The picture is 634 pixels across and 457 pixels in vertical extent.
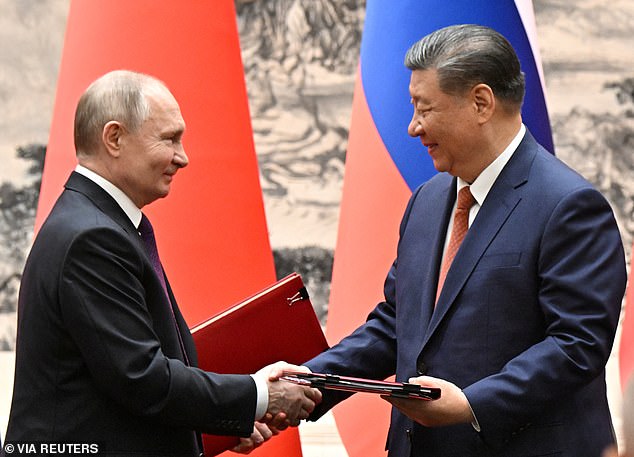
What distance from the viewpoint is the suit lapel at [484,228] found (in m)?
2.74

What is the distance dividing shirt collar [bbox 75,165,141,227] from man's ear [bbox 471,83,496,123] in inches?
36.9

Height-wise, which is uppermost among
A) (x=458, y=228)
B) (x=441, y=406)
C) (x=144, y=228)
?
(x=144, y=228)

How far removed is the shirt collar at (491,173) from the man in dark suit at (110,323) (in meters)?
0.82

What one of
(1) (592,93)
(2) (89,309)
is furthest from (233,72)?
(1) (592,93)

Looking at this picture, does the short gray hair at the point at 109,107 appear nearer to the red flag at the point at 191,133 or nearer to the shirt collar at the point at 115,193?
the shirt collar at the point at 115,193

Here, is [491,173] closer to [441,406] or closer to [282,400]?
[441,406]

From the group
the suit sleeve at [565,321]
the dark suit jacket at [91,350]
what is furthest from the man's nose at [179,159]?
the suit sleeve at [565,321]

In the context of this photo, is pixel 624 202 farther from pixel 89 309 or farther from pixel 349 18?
pixel 89 309

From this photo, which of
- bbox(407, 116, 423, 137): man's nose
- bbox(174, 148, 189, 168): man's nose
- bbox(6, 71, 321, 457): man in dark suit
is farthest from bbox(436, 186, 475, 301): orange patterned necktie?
bbox(174, 148, 189, 168): man's nose

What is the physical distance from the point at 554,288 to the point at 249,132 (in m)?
1.42

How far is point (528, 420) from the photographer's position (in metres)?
2.64

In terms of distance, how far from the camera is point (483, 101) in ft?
9.27

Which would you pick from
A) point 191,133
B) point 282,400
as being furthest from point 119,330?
point 191,133

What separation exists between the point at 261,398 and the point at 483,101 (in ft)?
3.21
